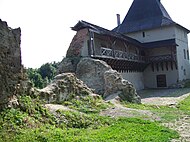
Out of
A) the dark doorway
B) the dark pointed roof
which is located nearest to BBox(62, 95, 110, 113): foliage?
the dark doorway

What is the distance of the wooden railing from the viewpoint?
22.5 m

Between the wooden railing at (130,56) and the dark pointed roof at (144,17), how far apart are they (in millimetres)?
3983

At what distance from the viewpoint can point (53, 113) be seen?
862 centimetres

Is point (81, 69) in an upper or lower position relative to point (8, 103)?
upper

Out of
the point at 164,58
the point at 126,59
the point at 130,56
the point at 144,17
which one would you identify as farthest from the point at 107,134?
the point at 144,17

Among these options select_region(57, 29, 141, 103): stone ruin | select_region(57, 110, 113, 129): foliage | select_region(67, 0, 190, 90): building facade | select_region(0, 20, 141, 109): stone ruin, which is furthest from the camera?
select_region(67, 0, 190, 90): building facade

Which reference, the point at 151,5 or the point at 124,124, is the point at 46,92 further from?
the point at 151,5

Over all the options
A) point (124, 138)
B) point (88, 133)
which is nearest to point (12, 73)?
point (88, 133)

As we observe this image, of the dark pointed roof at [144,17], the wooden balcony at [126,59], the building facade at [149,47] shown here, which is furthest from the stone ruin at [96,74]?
the dark pointed roof at [144,17]

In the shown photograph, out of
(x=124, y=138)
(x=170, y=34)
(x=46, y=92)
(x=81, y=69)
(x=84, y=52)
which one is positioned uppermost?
(x=170, y=34)

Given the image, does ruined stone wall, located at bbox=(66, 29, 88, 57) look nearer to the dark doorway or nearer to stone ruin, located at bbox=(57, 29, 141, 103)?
stone ruin, located at bbox=(57, 29, 141, 103)

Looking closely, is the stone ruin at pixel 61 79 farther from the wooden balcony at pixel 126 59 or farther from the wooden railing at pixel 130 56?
the wooden railing at pixel 130 56

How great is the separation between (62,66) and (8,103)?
12.5 meters

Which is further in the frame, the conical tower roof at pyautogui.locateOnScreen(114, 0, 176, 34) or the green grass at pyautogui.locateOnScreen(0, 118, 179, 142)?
the conical tower roof at pyautogui.locateOnScreen(114, 0, 176, 34)
